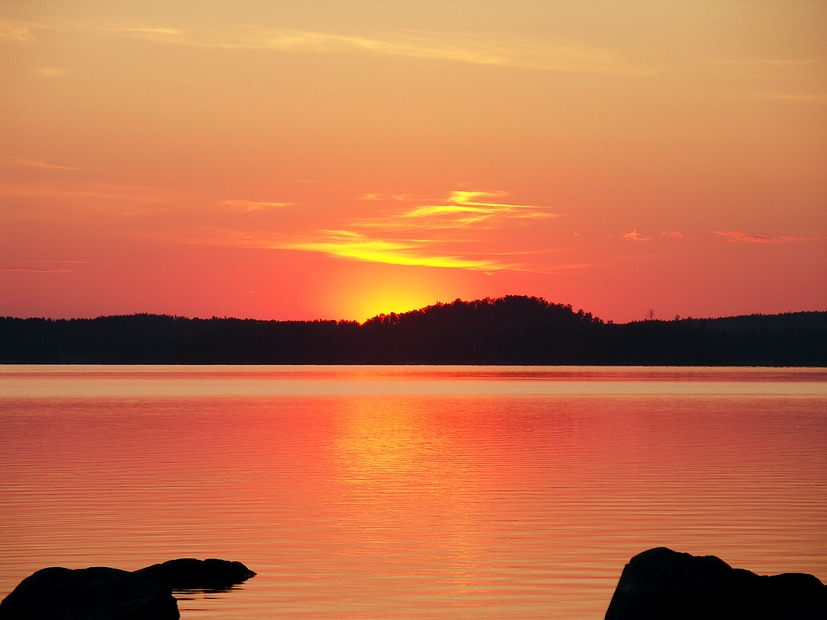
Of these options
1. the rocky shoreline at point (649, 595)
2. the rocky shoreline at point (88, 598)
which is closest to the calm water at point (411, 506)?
the rocky shoreline at point (88, 598)

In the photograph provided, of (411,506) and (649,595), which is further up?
(649,595)

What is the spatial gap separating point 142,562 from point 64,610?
4241mm

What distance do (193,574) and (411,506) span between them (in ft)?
28.3

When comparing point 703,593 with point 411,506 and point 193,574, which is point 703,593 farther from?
point 411,506

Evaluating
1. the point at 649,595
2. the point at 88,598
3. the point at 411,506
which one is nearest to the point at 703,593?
the point at 649,595

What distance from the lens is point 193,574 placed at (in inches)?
638

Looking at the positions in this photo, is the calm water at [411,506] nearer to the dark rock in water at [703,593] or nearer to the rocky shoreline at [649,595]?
the rocky shoreline at [649,595]

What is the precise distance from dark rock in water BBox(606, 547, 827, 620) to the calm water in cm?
159

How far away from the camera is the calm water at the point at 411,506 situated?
1666 centimetres

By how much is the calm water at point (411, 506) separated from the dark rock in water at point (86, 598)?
125 cm

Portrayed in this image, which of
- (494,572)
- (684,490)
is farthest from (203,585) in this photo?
(684,490)

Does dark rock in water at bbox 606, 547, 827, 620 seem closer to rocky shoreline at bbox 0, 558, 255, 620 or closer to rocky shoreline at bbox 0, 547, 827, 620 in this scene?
rocky shoreline at bbox 0, 547, 827, 620

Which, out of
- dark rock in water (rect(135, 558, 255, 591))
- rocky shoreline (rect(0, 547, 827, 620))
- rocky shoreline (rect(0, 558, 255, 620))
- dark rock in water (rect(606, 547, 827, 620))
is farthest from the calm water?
dark rock in water (rect(606, 547, 827, 620))

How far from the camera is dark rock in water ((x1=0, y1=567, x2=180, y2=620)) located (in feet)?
45.2
